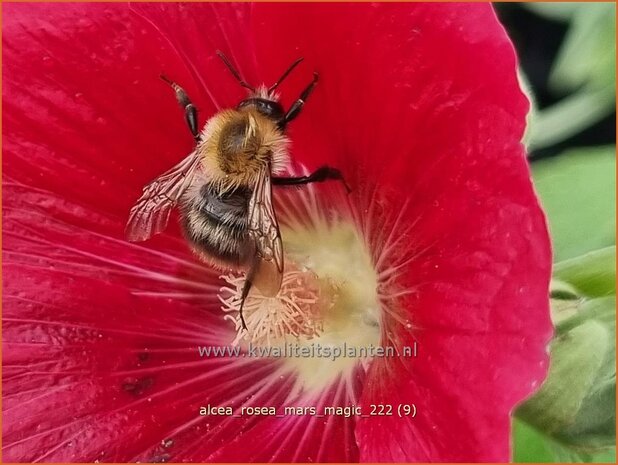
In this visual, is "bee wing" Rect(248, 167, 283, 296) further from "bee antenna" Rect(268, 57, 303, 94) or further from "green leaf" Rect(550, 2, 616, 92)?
"green leaf" Rect(550, 2, 616, 92)

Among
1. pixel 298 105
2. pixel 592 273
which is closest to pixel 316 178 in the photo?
pixel 298 105

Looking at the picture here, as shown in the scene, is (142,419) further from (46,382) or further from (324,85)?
(324,85)

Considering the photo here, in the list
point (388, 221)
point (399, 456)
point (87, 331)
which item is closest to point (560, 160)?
point (388, 221)

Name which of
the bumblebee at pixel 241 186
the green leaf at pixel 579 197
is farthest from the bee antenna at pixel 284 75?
the green leaf at pixel 579 197

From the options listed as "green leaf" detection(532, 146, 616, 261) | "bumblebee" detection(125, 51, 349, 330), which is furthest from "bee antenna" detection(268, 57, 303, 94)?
"green leaf" detection(532, 146, 616, 261)

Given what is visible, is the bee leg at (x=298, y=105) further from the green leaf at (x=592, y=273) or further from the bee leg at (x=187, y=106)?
the green leaf at (x=592, y=273)

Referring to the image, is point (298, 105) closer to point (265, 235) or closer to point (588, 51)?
point (265, 235)
